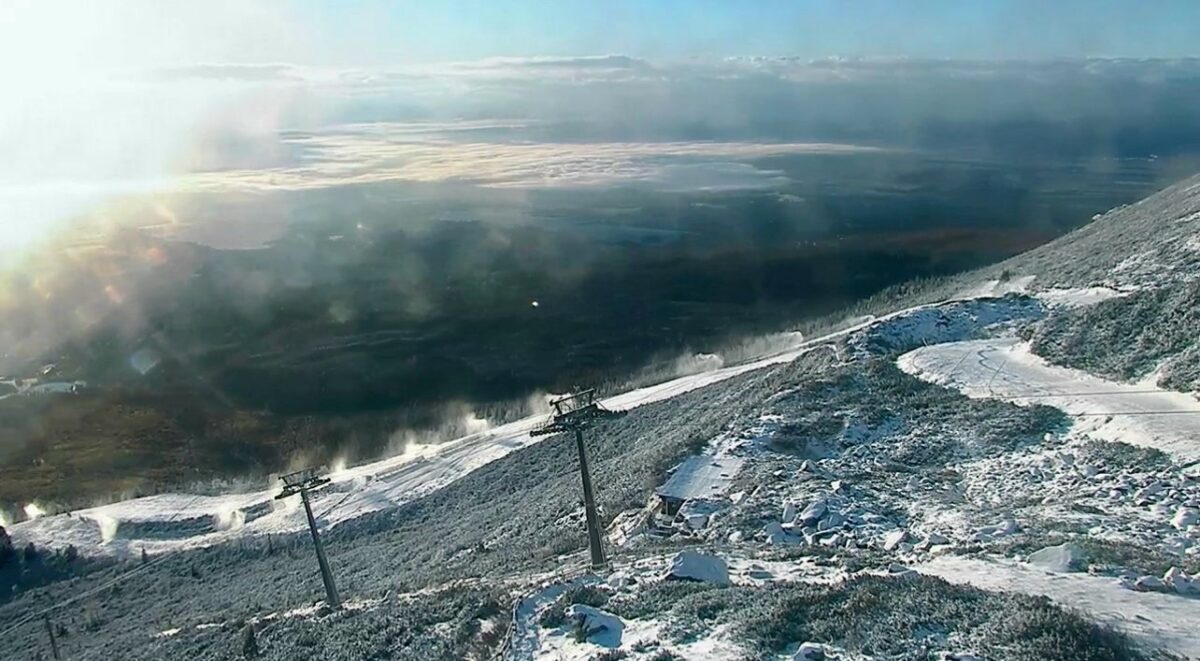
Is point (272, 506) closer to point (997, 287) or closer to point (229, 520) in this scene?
point (229, 520)

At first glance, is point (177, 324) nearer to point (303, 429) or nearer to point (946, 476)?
point (303, 429)

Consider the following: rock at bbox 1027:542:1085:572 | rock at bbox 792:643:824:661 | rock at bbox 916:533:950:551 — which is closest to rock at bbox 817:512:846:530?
rock at bbox 916:533:950:551

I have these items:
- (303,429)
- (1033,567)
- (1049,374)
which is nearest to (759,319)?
(303,429)

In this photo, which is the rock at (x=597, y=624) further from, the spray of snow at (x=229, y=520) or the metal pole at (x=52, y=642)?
the spray of snow at (x=229, y=520)

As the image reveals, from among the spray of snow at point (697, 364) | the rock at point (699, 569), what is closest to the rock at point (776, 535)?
the rock at point (699, 569)

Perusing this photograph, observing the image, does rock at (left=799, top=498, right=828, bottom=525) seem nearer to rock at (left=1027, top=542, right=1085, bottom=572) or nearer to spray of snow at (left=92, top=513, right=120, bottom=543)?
rock at (left=1027, top=542, right=1085, bottom=572)
